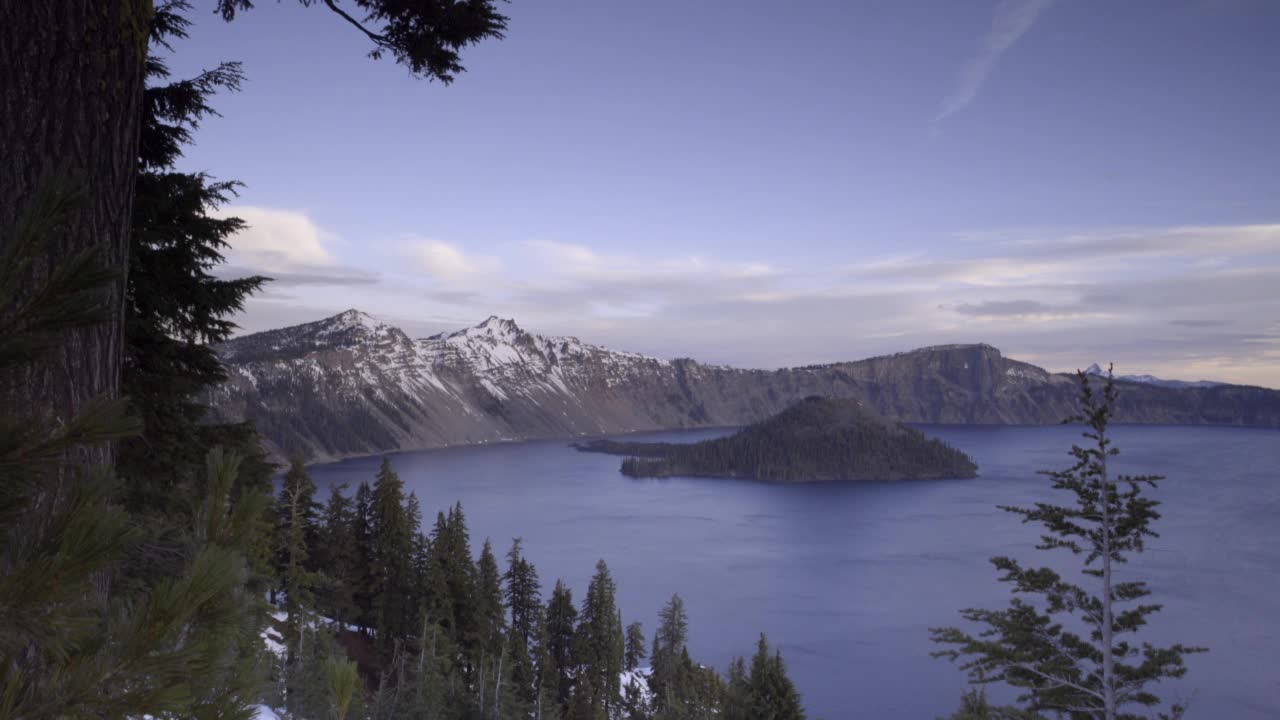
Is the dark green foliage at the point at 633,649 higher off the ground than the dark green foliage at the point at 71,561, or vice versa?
the dark green foliage at the point at 71,561

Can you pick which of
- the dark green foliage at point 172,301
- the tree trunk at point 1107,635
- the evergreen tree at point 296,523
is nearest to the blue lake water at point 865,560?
the evergreen tree at point 296,523

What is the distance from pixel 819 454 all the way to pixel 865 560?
88969 millimetres

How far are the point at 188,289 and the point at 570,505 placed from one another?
334ft

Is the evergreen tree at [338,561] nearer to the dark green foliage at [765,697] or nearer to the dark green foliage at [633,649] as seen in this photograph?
the dark green foliage at [633,649]

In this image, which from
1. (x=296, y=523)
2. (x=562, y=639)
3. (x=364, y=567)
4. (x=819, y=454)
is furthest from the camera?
(x=819, y=454)

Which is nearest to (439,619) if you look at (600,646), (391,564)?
(391,564)

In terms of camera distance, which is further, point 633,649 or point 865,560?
point 865,560

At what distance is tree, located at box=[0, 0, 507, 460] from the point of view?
218 centimetres

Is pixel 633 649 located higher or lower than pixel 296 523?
lower

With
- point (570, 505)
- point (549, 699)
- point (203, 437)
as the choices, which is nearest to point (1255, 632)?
point (549, 699)

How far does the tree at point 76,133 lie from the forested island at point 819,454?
151 metres

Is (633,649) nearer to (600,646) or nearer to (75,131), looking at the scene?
(600,646)

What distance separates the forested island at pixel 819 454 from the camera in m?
155

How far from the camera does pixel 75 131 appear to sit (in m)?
2.36
